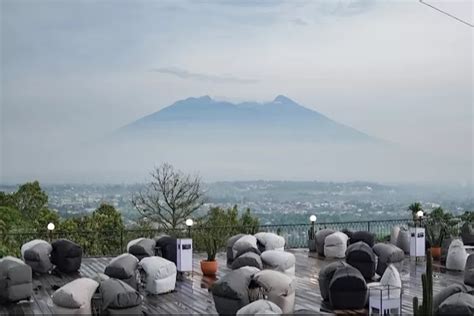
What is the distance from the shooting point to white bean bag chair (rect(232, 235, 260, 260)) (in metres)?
18.0

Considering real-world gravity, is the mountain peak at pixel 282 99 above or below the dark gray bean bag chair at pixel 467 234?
above

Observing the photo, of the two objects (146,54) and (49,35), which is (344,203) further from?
(49,35)

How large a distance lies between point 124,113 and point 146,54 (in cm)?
555

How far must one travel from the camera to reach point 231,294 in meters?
12.7

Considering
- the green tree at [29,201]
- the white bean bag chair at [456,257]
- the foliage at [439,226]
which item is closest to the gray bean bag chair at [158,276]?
the white bean bag chair at [456,257]

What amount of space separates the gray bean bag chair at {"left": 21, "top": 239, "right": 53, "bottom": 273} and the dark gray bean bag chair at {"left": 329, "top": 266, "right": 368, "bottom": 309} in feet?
23.8

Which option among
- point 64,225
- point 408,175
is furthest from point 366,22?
point 64,225

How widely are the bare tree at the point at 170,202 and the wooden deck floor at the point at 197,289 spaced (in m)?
15.9

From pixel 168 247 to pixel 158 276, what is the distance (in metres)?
2.96

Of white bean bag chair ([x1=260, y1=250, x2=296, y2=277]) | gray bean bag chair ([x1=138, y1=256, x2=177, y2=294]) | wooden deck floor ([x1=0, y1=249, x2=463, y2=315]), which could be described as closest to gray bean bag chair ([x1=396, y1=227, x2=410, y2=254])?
wooden deck floor ([x1=0, y1=249, x2=463, y2=315])

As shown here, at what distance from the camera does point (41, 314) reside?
44.0ft

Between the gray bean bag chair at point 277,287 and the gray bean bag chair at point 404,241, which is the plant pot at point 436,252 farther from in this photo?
the gray bean bag chair at point 277,287

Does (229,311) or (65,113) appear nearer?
(229,311)

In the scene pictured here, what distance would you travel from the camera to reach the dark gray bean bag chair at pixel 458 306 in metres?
11.2
